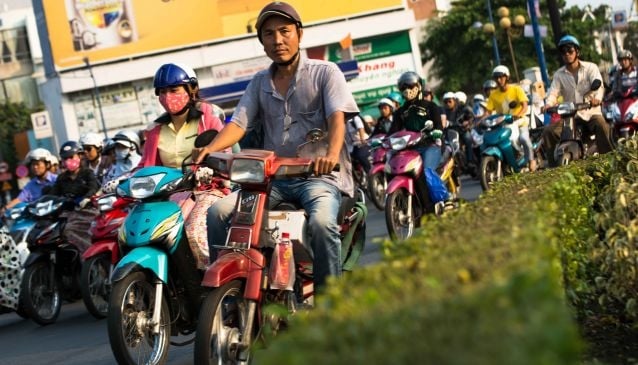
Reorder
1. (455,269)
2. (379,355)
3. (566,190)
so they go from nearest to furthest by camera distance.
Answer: (379,355) < (455,269) < (566,190)

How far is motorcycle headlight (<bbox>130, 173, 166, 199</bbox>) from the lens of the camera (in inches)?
267

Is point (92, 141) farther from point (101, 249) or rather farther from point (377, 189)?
point (377, 189)

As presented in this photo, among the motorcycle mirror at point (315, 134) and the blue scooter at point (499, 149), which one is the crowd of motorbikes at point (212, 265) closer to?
the motorcycle mirror at point (315, 134)

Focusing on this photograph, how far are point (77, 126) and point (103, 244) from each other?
7391 centimetres

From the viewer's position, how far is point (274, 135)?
261 inches

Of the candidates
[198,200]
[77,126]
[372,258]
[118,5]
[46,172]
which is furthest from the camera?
[77,126]

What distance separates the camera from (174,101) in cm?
777

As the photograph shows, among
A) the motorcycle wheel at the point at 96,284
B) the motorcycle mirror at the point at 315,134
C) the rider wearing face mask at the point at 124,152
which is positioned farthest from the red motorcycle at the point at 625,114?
the motorcycle mirror at the point at 315,134

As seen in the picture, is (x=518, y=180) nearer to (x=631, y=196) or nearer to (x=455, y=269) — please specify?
(x=631, y=196)

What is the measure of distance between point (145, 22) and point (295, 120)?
235ft

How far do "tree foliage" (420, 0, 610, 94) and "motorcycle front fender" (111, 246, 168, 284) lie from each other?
215 feet

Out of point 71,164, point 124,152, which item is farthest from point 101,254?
point 71,164

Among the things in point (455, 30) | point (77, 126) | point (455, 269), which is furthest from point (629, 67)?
point (77, 126)

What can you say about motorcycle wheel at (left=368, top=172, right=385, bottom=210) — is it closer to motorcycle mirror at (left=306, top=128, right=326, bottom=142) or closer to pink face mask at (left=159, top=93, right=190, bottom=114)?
pink face mask at (left=159, top=93, right=190, bottom=114)
